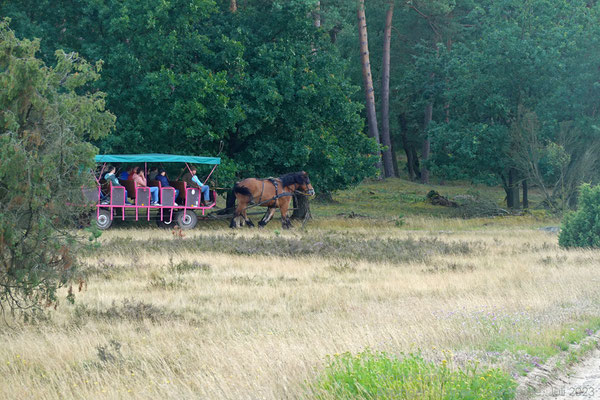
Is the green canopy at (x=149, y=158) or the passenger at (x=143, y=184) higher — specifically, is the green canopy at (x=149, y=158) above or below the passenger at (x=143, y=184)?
above

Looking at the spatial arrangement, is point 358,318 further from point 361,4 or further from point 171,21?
point 361,4

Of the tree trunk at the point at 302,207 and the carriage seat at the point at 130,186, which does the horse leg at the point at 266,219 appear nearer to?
the tree trunk at the point at 302,207

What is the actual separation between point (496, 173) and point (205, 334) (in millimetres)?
30008

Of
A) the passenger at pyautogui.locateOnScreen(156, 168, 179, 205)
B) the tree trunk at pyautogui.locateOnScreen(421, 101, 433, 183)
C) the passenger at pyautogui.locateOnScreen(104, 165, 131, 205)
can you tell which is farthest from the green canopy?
the tree trunk at pyautogui.locateOnScreen(421, 101, 433, 183)

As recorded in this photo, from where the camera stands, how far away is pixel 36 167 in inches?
389

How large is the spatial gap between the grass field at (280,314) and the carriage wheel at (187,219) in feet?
16.5

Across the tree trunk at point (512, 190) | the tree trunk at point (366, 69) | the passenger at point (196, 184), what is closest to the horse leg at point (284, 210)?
the passenger at point (196, 184)

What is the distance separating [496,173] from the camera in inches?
1522

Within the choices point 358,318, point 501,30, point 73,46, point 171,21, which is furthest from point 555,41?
point 358,318

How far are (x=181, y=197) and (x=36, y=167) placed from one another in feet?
59.2

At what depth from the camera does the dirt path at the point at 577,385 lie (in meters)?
7.58

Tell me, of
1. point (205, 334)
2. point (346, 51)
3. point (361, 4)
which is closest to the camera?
point (205, 334)

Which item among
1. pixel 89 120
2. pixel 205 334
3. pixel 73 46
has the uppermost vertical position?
pixel 73 46

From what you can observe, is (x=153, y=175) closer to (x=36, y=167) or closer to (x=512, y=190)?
(x=36, y=167)
